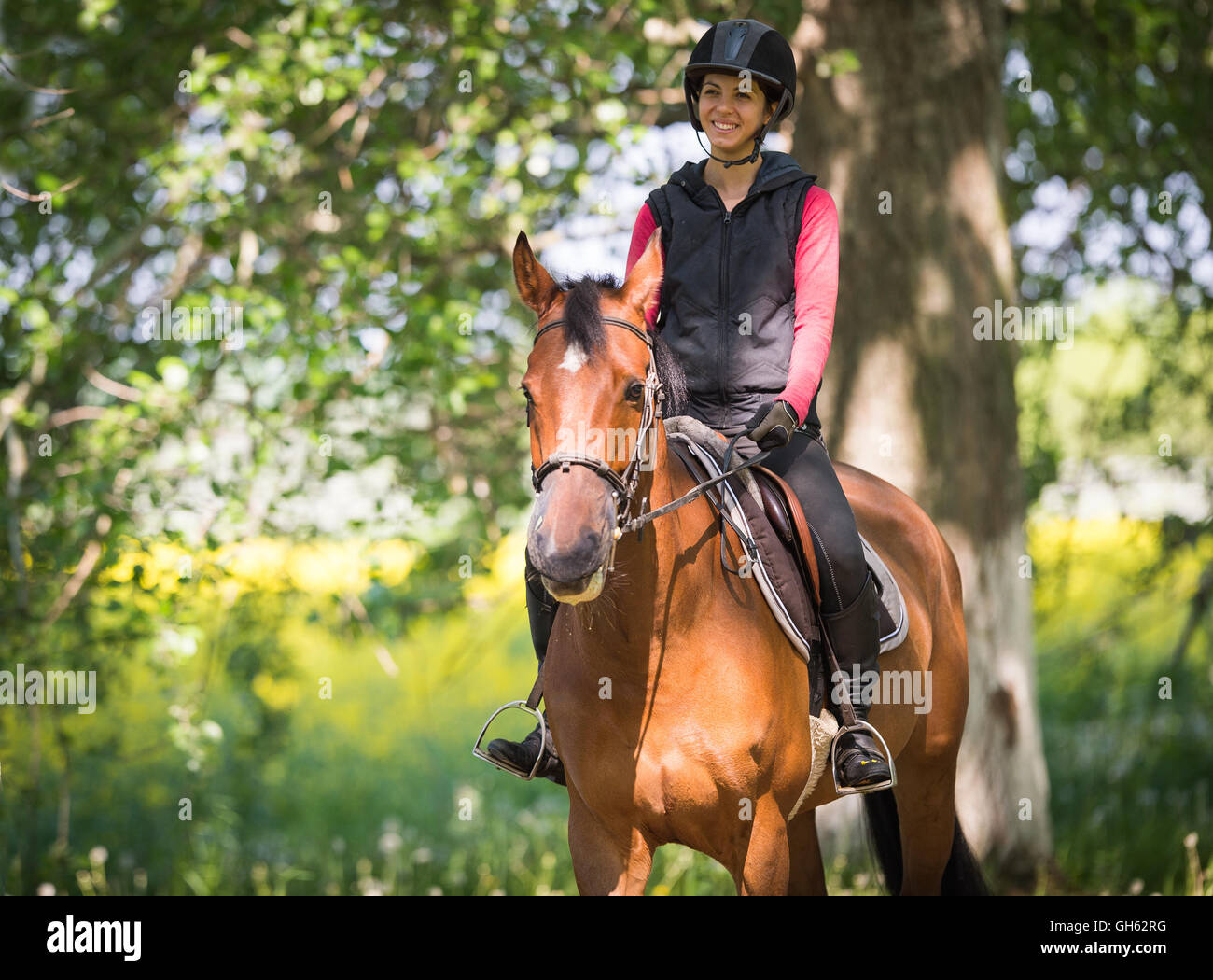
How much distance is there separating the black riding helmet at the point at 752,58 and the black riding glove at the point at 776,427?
980 millimetres

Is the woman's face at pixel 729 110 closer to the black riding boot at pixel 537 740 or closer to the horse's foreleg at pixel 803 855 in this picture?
the black riding boot at pixel 537 740

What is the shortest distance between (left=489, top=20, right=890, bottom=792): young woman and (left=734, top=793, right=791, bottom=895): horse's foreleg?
0.36 m

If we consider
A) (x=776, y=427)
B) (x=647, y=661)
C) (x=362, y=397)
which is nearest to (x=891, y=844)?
(x=647, y=661)

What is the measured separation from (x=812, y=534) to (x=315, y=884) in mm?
5394

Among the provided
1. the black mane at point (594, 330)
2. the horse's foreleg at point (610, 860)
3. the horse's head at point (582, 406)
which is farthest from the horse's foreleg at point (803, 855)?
the horse's head at point (582, 406)

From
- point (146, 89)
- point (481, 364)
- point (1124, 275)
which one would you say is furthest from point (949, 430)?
point (146, 89)

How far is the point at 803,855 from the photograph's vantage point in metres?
4.38

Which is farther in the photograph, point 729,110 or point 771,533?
point 729,110

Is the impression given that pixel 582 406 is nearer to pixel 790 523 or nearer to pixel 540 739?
pixel 790 523

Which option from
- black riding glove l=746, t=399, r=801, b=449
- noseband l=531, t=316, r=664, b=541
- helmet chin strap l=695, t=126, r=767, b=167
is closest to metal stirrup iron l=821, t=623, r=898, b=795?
black riding glove l=746, t=399, r=801, b=449

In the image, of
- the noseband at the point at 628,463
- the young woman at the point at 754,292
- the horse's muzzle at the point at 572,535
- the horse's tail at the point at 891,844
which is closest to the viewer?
the horse's muzzle at the point at 572,535

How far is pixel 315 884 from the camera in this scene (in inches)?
297

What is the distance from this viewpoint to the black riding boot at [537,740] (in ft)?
11.8

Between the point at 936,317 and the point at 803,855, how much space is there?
3.52m
